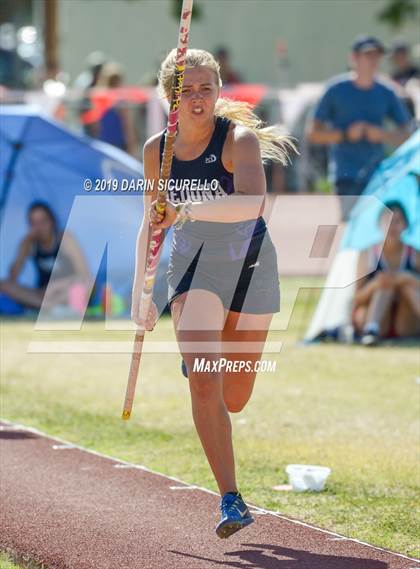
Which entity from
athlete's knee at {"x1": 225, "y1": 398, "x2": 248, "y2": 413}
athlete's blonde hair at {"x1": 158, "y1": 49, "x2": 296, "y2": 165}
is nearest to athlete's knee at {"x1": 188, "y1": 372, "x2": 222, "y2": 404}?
athlete's knee at {"x1": 225, "y1": 398, "x2": 248, "y2": 413}

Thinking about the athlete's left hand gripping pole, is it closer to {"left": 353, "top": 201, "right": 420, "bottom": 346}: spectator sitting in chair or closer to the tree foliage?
{"left": 353, "top": 201, "right": 420, "bottom": 346}: spectator sitting in chair

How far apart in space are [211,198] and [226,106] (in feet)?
1.94

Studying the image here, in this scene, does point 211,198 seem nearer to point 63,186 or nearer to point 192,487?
point 192,487

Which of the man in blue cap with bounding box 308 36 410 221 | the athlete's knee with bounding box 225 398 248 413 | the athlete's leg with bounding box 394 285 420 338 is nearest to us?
the athlete's knee with bounding box 225 398 248 413

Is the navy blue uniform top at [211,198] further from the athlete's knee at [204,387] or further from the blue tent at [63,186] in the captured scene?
the blue tent at [63,186]

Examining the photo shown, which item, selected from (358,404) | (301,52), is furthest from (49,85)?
(358,404)

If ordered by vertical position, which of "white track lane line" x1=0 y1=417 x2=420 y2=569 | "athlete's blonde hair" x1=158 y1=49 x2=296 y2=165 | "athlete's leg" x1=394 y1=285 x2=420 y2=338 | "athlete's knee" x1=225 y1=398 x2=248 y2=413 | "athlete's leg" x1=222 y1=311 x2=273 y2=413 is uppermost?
"athlete's blonde hair" x1=158 y1=49 x2=296 y2=165

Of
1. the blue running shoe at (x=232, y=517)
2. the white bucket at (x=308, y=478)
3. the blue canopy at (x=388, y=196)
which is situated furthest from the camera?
the blue canopy at (x=388, y=196)

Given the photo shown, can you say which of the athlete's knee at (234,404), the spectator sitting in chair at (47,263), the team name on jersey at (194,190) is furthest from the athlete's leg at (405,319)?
the team name on jersey at (194,190)

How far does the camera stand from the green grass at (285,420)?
6.76 metres

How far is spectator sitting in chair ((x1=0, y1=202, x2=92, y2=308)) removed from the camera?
1402 centimetres

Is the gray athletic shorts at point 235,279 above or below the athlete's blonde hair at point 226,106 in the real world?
below

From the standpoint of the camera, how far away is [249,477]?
7324 mm

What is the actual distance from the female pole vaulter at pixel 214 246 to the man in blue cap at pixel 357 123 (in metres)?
5.93
